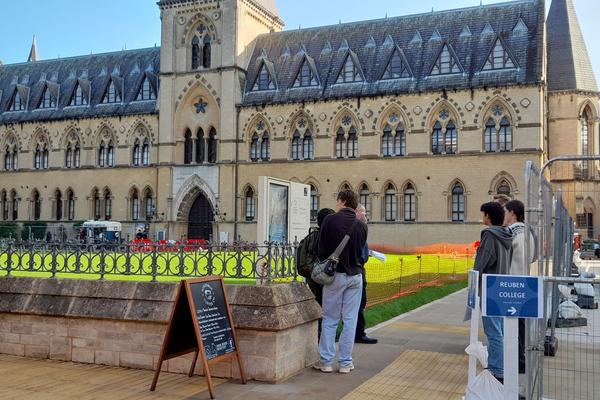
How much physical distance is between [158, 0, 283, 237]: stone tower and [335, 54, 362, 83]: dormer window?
721 cm

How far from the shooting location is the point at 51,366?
31.4 feet

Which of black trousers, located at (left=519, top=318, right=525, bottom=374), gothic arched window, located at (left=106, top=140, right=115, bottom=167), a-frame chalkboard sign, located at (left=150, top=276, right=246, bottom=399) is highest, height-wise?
gothic arched window, located at (left=106, top=140, right=115, bottom=167)

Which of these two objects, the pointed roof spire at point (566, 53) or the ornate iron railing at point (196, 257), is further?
the pointed roof spire at point (566, 53)

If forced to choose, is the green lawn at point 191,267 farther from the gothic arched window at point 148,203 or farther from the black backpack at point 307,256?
the gothic arched window at point 148,203

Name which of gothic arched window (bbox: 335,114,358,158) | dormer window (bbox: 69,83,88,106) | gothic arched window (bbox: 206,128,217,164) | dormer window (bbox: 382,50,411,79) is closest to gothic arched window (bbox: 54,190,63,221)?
dormer window (bbox: 69,83,88,106)

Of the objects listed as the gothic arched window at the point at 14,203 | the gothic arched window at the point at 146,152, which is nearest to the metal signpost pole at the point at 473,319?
the gothic arched window at the point at 146,152

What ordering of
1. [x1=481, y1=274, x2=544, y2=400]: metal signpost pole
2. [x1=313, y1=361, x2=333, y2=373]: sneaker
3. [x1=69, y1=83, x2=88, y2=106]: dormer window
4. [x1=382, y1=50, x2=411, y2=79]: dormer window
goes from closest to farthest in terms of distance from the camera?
1. [x1=481, y1=274, x2=544, y2=400]: metal signpost pole
2. [x1=313, y1=361, x2=333, y2=373]: sneaker
3. [x1=382, y1=50, x2=411, y2=79]: dormer window
4. [x1=69, y1=83, x2=88, y2=106]: dormer window

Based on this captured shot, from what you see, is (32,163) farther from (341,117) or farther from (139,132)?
(341,117)

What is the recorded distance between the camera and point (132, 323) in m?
9.51

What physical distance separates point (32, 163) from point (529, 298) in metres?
51.8

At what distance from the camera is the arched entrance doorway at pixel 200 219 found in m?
45.3

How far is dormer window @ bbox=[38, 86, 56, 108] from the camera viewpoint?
172ft

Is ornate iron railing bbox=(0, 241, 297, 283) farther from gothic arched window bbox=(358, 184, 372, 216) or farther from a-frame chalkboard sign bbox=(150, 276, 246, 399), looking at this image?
gothic arched window bbox=(358, 184, 372, 216)

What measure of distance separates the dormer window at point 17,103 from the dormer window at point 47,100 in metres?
1.93
